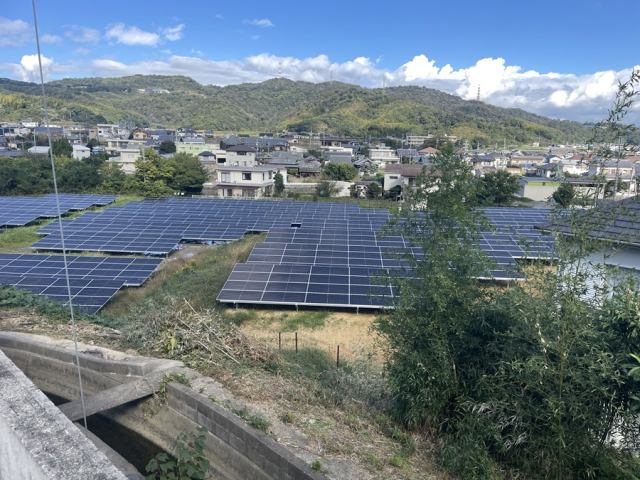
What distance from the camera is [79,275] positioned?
55.2ft

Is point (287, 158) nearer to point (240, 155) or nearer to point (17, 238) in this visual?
point (240, 155)

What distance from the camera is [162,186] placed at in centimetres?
4181

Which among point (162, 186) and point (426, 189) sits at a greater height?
point (426, 189)

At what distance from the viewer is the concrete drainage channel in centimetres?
621

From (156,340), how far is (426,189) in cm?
695

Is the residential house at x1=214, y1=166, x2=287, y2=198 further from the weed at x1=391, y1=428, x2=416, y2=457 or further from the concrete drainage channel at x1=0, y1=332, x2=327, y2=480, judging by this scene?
the weed at x1=391, y1=428, x2=416, y2=457

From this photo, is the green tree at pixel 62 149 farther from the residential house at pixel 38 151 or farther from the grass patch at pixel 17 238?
the grass patch at pixel 17 238

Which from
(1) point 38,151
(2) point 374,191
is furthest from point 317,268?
(1) point 38,151

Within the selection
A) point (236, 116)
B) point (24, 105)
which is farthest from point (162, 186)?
point (236, 116)

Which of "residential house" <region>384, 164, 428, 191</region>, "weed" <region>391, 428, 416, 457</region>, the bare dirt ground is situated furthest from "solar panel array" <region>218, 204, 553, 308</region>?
"residential house" <region>384, 164, 428, 191</region>

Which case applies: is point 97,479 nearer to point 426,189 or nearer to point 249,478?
point 249,478

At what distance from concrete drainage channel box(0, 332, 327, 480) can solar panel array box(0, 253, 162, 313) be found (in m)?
4.25

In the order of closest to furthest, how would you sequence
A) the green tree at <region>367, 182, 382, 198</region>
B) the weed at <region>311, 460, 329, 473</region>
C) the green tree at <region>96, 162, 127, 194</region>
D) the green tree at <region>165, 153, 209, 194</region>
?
1. the weed at <region>311, 460, 329, 473</region>
2. the green tree at <region>96, 162, 127, 194</region>
3. the green tree at <region>165, 153, 209, 194</region>
4. the green tree at <region>367, 182, 382, 198</region>

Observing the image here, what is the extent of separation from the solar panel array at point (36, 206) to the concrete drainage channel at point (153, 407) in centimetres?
2286
